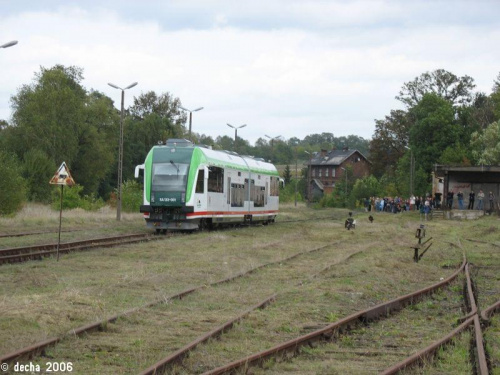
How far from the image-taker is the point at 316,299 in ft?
41.8

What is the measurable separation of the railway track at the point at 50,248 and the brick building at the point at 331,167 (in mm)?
125453

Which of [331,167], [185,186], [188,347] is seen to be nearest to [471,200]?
[185,186]

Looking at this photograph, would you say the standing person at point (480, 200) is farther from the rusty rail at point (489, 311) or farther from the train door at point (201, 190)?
the rusty rail at point (489, 311)

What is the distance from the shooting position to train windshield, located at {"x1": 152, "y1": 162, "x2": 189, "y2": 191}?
2823 centimetres

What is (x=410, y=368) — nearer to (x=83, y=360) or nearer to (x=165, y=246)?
(x=83, y=360)

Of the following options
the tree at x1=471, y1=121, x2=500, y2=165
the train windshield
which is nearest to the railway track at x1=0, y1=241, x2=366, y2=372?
the train windshield

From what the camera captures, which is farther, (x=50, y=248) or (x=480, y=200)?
(x=480, y=200)

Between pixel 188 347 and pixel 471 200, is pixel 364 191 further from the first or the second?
pixel 188 347

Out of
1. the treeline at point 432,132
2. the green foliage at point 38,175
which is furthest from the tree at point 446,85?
the green foliage at point 38,175

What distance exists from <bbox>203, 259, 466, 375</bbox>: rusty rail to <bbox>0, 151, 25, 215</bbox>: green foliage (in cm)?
2568

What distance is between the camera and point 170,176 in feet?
93.2

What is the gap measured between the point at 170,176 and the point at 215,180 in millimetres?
2583

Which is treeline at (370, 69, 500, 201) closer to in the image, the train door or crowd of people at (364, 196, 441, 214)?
crowd of people at (364, 196, 441, 214)

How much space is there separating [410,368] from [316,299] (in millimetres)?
4908
